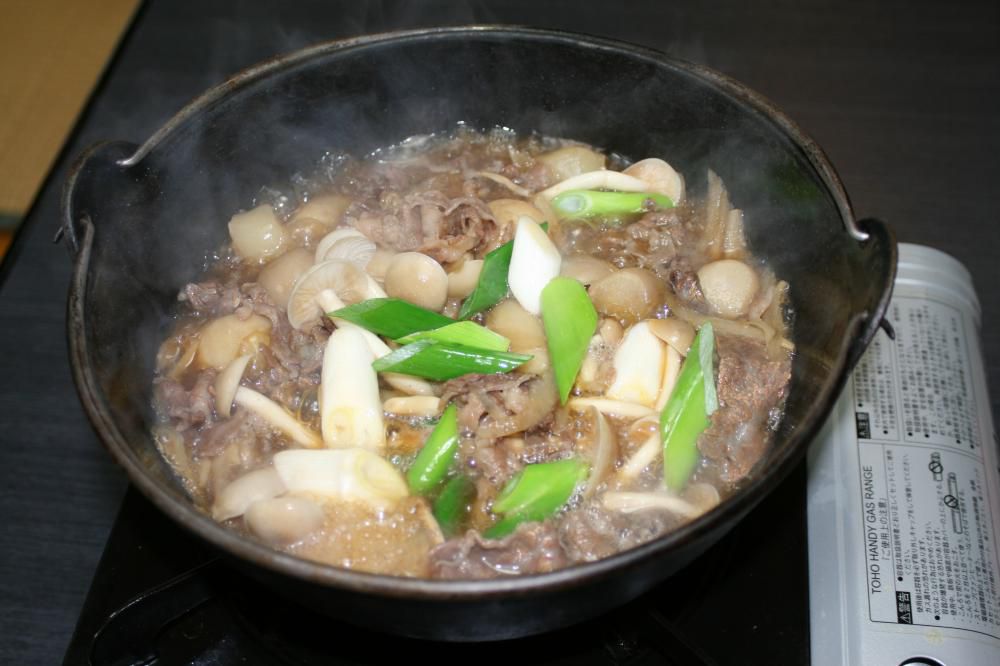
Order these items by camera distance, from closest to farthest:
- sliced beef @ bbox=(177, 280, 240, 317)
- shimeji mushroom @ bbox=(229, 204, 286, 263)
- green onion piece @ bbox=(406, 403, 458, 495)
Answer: green onion piece @ bbox=(406, 403, 458, 495)
sliced beef @ bbox=(177, 280, 240, 317)
shimeji mushroom @ bbox=(229, 204, 286, 263)

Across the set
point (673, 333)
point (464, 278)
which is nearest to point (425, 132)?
point (464, 278)

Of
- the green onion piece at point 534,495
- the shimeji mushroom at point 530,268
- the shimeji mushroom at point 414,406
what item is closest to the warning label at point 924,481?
the green onion piece at point 534,495

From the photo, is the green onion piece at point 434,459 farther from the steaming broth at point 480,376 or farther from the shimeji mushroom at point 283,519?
the shimeji mushroom at point 283,519

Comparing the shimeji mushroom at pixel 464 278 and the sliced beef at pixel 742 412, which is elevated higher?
the shimeji mushroom at pixel 464 278

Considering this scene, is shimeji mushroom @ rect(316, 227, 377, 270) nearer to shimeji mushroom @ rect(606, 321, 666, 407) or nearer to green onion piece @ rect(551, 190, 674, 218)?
green onion piece @ rect(551, 190, 674, 218)

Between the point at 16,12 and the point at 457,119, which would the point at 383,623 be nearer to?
the point at 457,119

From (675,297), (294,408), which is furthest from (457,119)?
(294,408)

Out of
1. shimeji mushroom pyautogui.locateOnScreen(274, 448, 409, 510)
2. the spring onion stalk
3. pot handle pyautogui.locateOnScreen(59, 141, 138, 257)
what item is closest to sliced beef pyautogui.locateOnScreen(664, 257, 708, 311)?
the spring onion stalk
